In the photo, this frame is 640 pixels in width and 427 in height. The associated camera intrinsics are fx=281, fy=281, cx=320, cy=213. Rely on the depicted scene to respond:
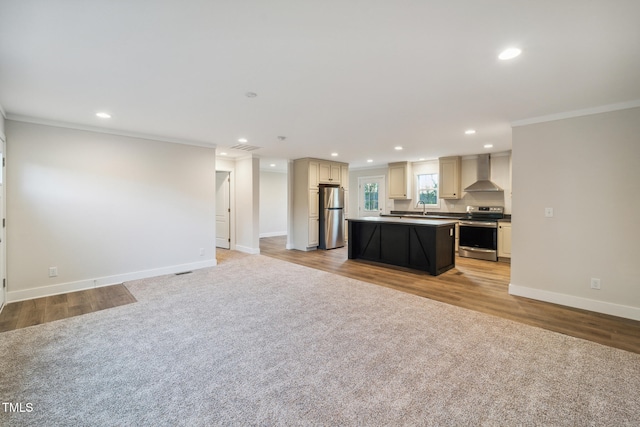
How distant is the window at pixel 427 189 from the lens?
789 centimetres

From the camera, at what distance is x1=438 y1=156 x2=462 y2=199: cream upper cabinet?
7.13 m

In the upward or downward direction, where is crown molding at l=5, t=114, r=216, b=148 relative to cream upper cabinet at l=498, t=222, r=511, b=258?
upward

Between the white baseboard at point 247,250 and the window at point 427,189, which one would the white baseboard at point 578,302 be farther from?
the white baseboard at point 247,250

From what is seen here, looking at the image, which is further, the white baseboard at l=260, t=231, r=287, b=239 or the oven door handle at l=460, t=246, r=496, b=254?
the white baseboard at l=260, t=231, r=287, b=239

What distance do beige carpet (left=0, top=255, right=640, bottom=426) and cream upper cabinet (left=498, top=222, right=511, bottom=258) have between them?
140 inches

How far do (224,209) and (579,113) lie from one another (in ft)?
23.6

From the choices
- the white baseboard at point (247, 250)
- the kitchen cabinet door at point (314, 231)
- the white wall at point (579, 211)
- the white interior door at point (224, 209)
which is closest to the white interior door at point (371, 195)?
the kitchen cabinet door at point (314, 231)

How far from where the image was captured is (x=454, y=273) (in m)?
5.16

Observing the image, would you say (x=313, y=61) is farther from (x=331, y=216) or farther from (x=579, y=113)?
(x=331, y=216)

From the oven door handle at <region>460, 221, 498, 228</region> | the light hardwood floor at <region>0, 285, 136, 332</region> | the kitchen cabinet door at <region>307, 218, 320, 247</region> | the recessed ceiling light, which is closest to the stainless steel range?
the oven door handle at <region>460, 221, 498, 228</region>

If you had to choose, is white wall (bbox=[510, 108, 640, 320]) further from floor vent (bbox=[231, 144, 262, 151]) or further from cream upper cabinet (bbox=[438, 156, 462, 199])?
floor vent (bbox=[231, 144, 262, 151])

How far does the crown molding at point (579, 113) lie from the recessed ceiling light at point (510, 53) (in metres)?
2.05

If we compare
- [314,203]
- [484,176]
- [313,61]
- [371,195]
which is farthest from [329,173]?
[313,61]

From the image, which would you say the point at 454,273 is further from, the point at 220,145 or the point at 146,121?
the point at 146,121
